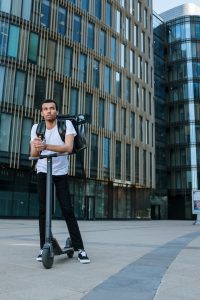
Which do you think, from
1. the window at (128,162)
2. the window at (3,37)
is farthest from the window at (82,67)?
the window at (128,162)

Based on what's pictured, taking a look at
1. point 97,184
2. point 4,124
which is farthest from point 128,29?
point 4,124

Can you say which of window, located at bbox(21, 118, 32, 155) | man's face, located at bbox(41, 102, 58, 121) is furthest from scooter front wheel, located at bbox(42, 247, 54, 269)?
window, located at bbox(21, 118, 32, 155)

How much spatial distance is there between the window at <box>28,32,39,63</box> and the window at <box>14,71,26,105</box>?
176 cm

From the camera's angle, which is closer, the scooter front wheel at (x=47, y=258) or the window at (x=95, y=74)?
the scooter front wheel at (x=47, y=258)

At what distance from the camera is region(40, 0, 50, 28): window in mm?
30294

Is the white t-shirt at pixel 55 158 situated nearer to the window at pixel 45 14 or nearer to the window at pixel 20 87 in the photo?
the window at pixel 20 87

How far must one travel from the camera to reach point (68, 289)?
107 inches

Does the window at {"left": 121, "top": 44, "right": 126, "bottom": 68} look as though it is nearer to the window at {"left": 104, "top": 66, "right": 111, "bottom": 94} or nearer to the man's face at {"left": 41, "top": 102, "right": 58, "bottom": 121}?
the window at {"left": 104, "top": 66, "right": 111, "bottom": 94}

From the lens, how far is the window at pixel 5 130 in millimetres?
26005

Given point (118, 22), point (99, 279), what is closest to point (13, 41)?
point (118, 22)

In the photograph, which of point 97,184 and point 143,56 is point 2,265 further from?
point 143,56

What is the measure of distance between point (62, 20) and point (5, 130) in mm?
12312

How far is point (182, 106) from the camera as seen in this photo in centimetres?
5597

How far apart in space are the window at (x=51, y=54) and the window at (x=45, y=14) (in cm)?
163
